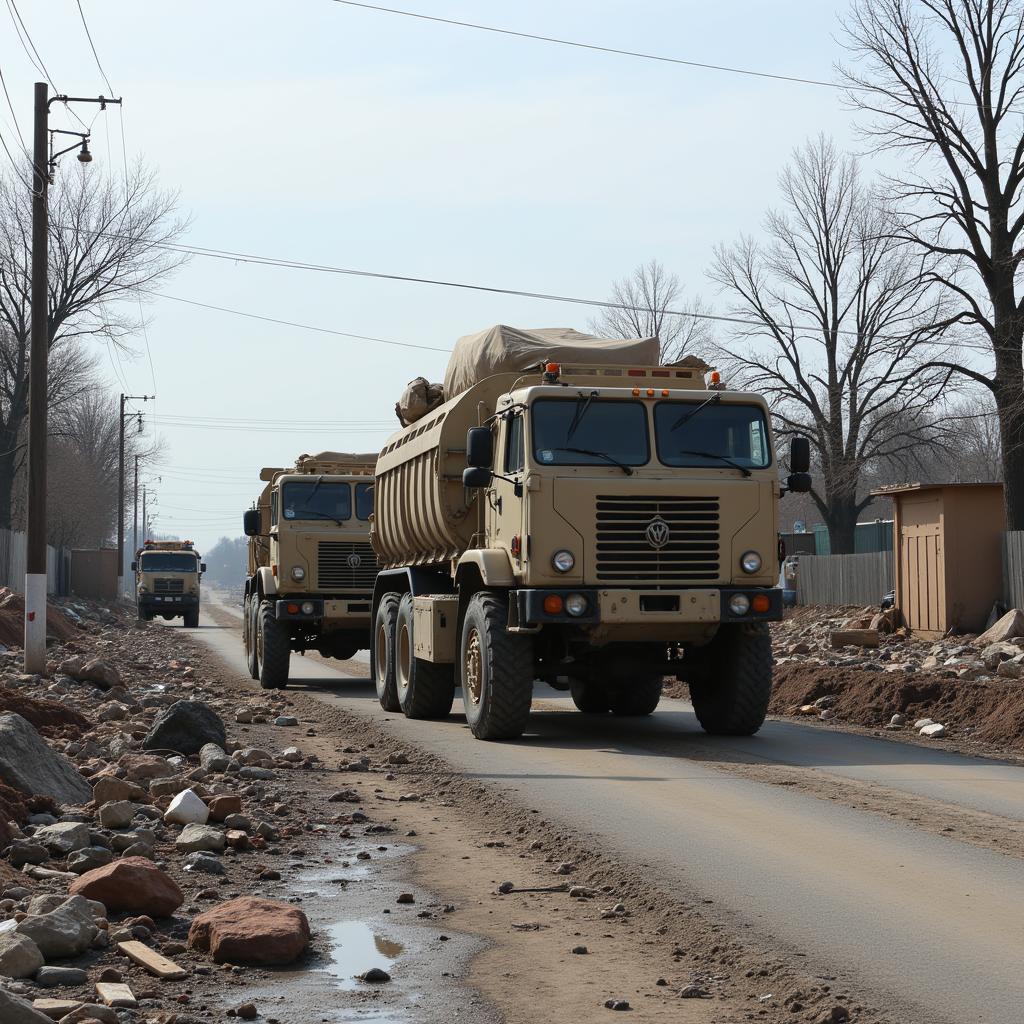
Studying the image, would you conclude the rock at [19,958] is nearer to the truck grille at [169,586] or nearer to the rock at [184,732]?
the rock at [184,732]

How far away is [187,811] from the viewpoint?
9023 mm

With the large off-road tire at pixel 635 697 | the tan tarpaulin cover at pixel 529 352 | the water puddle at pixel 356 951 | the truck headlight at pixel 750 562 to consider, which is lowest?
the water puddle at pixel 356 951

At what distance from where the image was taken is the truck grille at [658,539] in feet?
42.0

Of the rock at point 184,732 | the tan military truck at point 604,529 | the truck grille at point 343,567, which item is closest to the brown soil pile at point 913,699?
the tan military truck at point 604,529

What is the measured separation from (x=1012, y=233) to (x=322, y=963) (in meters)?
30.6

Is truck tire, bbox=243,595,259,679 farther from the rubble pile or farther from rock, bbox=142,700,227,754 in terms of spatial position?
rock, bbox=142,700,227,754

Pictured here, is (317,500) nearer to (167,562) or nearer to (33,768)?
(33,768)

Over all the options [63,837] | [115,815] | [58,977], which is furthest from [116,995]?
[115,815]

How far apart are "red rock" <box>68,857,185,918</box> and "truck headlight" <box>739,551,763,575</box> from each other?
7.38 metres

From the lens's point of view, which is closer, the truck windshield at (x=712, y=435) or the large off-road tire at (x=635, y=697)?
the truck windshield at (x=712, y=435)

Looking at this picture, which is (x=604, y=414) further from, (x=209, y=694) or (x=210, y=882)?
(x=209, y=694)

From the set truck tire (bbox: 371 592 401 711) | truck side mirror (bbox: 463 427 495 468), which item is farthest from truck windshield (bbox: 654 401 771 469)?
truck tire (bbox: 371 592 401 711)

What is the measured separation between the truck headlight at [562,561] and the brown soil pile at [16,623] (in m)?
14.9

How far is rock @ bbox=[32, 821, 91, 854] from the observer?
7820mm
